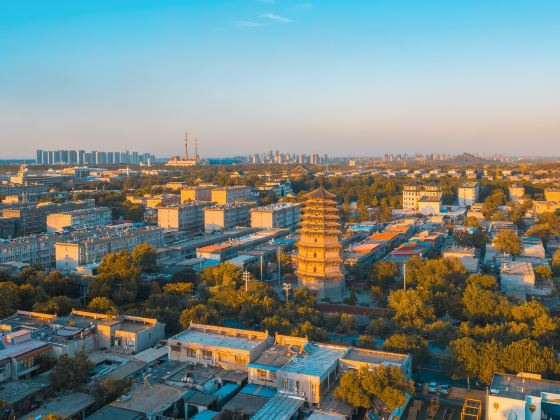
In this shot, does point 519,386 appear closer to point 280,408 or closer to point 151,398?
point 280,408

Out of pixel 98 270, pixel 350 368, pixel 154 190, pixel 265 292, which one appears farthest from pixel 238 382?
pixel 154 190

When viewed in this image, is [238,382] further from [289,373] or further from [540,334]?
[540,334]

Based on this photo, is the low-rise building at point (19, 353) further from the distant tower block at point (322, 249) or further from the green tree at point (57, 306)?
the distant tower block at point (322, 249)

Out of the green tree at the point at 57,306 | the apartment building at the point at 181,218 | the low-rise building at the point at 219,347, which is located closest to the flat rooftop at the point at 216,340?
the low-rise building at the point at 219,347

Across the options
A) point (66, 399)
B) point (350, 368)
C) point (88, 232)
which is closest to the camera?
point (66, 399)

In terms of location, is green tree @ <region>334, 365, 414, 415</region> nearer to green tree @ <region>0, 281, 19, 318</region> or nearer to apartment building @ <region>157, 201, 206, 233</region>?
green tree @ <region>0, 281, 19, 318</region>

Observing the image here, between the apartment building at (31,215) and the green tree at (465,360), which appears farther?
the apartment building at (31,215)

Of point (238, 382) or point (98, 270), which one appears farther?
point (98, 270)
